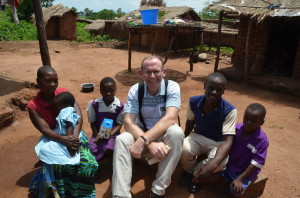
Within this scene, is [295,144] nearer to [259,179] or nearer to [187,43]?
[259,179]

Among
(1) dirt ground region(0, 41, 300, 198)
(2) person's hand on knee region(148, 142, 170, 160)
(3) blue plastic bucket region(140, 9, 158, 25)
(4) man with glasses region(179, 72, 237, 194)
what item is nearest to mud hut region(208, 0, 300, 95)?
(1) dirt ground region(0, 41, 300, 198)

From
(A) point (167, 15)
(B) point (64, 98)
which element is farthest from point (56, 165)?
(A) point (167, 15)

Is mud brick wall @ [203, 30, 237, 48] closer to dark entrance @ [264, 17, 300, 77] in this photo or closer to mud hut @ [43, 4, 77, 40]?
dark entrance @ [264, 17, 300, 77]

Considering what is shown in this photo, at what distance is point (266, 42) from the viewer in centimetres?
763

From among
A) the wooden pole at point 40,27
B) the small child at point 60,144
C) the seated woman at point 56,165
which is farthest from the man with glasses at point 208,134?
the wooden pole at point 40,27

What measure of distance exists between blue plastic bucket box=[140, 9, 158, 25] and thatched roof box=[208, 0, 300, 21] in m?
1.80

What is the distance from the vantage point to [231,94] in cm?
658

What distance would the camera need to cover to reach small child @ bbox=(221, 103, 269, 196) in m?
2.27

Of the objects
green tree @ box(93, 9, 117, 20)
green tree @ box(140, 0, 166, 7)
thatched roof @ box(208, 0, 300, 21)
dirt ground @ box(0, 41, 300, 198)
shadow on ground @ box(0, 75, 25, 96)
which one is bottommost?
dirt ground @ box(0, 41, 300, 198)

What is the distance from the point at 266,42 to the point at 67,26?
14014 mm

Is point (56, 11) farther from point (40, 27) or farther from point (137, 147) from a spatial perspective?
point (137, 147)

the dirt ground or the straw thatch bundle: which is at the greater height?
the straw thatch bundle

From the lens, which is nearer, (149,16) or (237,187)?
(237,187)

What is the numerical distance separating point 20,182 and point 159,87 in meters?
1.91
